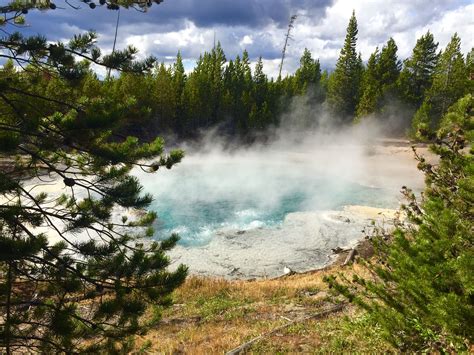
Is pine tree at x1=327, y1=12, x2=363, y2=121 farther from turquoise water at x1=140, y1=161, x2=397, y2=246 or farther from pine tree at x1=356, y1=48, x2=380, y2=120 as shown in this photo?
turquoise water at x1=140, y1=161, x2=397, y2=246

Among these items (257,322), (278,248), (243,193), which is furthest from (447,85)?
(257,322)

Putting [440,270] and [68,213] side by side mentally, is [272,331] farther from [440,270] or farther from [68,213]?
[68,213]

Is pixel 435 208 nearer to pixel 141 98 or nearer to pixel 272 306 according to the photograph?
pixel 272 306

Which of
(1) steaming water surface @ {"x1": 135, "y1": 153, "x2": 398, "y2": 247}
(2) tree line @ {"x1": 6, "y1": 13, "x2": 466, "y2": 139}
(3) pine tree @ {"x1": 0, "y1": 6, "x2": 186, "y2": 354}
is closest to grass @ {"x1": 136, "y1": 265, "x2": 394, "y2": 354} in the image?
(3) pine tree @ {"x1": 0, "y1": 6, "x2": 186, "y2": 354}

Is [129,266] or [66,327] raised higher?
[129,266]

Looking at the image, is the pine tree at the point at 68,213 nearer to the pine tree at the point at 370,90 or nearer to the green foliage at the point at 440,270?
the green foliage at the point at 440,270

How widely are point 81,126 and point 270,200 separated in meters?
28.7

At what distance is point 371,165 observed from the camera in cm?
4959

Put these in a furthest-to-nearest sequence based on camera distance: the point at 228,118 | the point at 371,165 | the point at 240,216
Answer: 1. the point at 228,118
2. the point at 371,165
3. the point at 240,216

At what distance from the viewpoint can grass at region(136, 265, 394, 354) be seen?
7.90 metres

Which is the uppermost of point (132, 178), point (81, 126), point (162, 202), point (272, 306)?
point (81, 126)

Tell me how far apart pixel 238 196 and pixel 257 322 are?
23.2m

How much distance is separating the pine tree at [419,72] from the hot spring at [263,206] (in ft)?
50.6

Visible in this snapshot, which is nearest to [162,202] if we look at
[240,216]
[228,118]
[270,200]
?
[240,216]
